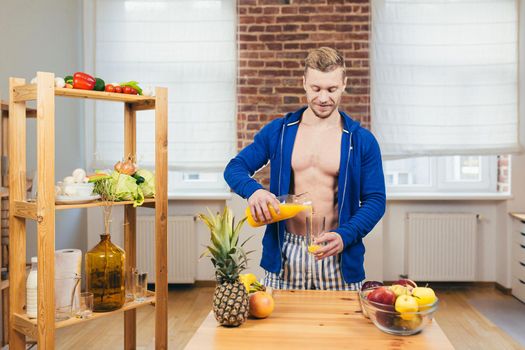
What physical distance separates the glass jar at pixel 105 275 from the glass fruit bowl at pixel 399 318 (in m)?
1.26

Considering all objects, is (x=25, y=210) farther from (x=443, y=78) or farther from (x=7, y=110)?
(x=443, y=78)

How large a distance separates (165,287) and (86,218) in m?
2.13

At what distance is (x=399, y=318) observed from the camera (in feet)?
4.44

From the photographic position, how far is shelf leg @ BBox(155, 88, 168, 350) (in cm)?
254

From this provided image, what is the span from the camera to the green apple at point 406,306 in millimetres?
1320

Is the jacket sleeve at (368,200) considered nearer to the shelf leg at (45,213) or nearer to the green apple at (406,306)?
the green apple at (406,306)

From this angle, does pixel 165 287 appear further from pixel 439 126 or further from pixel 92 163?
pixel 439 126

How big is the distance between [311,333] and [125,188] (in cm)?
131

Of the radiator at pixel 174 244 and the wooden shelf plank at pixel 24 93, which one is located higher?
the wooden shelf plank at pixel 24 93

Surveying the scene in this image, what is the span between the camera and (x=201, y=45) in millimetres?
4391

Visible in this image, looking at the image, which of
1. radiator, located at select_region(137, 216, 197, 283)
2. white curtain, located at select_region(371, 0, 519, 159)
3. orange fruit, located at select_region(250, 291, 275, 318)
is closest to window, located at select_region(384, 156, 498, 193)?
white curtain, located at select_region(371, 0, 519, 159)

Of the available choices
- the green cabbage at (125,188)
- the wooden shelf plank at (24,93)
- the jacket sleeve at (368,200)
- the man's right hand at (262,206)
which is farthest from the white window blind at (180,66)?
the man's right hand at (262,206)

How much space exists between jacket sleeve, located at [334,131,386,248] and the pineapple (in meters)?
0.56

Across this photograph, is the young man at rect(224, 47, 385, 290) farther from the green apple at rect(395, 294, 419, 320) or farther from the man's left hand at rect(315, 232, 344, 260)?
the green apple at rect(395, 294, 419, 320)
